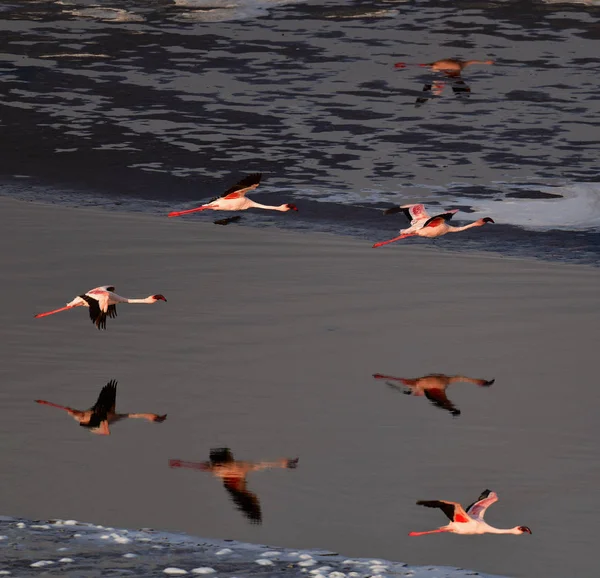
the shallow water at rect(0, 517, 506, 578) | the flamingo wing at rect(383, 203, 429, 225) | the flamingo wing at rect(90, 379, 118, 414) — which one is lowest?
the flamingo wing at rect(383, 203, 429, 225)

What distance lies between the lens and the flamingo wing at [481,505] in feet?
25.9

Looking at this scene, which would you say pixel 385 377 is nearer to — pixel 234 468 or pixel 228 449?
pixel 228 449

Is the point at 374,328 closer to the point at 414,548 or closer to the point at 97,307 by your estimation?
the point at 97,307

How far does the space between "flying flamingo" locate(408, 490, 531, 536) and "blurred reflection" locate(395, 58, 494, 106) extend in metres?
13.3

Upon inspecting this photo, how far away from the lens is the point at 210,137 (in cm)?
2014

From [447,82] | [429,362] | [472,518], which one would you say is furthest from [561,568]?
[447,82]

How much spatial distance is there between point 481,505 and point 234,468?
168 centimetres

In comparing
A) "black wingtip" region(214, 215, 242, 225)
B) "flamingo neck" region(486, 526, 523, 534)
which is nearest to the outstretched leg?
"flamingo neck" region(486, 526, 523, 534)

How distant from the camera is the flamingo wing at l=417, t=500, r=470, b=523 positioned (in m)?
7.76

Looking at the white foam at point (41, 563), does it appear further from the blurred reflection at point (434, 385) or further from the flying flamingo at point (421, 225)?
the flying flamingo at point (421, 225)

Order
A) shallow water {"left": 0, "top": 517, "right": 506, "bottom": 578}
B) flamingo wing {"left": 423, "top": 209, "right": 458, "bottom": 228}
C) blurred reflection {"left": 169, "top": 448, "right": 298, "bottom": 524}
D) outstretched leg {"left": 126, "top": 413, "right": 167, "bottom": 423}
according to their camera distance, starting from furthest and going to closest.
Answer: flamingo wing {"left": 423, "top": 209, "right": 458, "bottom": 228} → outstretched leg {"left": 126, "top": 413, "right": 167, "bottom": 423} → blurred reflection {"left": 169, "top": 448, "right": 298, "bottom": 524} → shallow water {"left": 0, "top": 517, "right": 506, "bottom": 578}

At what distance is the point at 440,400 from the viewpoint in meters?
10.2

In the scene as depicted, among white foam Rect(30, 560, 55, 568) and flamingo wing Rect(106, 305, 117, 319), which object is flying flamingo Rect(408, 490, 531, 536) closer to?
white foam Rect(30, 560, 55, 568)

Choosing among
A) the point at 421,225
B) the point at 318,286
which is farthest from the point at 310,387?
the point at 421,225
